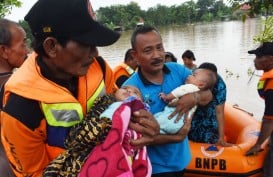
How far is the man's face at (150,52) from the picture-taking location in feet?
7.42

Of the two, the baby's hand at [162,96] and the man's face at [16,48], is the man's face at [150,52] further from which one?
the man's face at [16,48]

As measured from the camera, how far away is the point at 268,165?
342 cm

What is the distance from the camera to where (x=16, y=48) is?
2188 millimetres

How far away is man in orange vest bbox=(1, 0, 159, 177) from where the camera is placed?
4.18 feet

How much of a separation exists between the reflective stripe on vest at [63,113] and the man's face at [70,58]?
0.14 meters

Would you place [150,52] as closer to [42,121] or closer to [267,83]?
[42,121]

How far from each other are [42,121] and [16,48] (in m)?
1.04

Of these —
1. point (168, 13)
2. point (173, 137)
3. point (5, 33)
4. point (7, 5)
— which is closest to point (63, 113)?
point (173, 137)

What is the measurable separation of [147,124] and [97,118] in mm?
285

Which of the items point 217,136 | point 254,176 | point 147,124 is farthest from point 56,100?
point 254,176

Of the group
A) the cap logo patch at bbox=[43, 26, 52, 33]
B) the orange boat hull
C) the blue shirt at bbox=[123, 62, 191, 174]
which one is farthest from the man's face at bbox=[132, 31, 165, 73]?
the orange boat hull

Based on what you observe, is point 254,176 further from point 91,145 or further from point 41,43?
point 41,43

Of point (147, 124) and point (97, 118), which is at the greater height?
point (97, 118)

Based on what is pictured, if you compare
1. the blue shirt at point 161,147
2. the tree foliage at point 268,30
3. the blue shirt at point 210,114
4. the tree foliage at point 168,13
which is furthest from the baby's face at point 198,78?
the tree foliage at point 168,13
